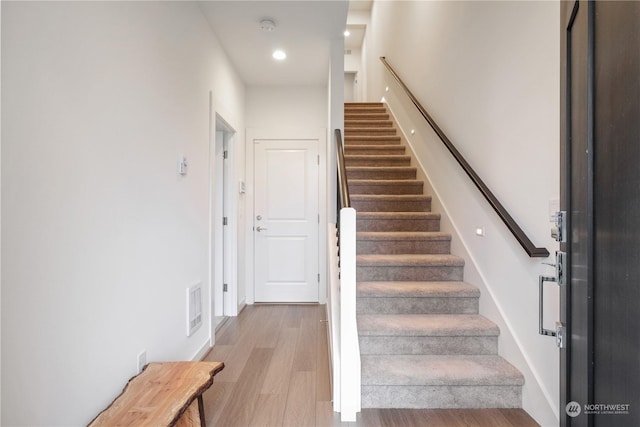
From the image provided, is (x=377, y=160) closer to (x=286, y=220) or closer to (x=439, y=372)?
(x=286, y=220)

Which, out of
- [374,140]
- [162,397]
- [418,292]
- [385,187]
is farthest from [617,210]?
[374,140]

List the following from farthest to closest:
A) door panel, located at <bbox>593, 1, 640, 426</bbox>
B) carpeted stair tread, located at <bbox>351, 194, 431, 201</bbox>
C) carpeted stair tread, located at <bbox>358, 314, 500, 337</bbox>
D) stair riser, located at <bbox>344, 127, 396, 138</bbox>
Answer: stair riser, located at <bbox>344, 127, 396, 138</bbox> → carpeted stair tread, located at <bbox>351, 194, 431, 201</bbox> → carpeted stair tread, located at <bbox>358, 314, 500, 337</bbox> → door panel, located at <bbox>593, 1, 640, 426</bbox>

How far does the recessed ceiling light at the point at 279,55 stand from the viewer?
10.3 feet

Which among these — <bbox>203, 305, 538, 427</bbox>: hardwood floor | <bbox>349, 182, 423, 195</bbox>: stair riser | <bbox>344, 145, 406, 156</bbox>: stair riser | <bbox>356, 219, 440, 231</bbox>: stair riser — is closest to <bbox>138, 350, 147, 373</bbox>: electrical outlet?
<bbox>203, 305, 538, 427</bbox>: hardwood floor

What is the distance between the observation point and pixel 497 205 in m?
2.01

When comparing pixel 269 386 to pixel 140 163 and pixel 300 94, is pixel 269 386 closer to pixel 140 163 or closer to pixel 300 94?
pixel 140 163

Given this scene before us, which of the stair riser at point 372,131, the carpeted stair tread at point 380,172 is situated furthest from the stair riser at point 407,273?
the stair riser at point 372,131

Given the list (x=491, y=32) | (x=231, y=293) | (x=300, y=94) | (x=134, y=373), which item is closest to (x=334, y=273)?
(x=134, y=373)

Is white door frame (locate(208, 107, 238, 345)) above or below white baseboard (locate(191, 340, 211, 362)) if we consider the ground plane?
above

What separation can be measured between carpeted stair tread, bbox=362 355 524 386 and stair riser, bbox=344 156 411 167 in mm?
2415

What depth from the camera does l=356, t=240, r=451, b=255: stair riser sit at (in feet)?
9.27

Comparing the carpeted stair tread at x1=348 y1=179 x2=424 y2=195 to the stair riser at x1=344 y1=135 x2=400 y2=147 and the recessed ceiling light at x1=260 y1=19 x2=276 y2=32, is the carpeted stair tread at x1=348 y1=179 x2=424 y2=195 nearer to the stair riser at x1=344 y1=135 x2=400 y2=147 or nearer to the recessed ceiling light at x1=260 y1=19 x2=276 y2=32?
the stair riser at x1=344 y1=135 x2=400 y2=147

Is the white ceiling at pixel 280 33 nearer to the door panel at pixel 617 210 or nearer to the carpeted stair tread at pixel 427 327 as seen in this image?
the door panel at pixel 617 210

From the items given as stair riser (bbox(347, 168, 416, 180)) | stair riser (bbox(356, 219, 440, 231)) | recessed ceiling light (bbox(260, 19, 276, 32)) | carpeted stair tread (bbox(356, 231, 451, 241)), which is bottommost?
carpeted stair tread (bbox(356, 231, 451, 241))
